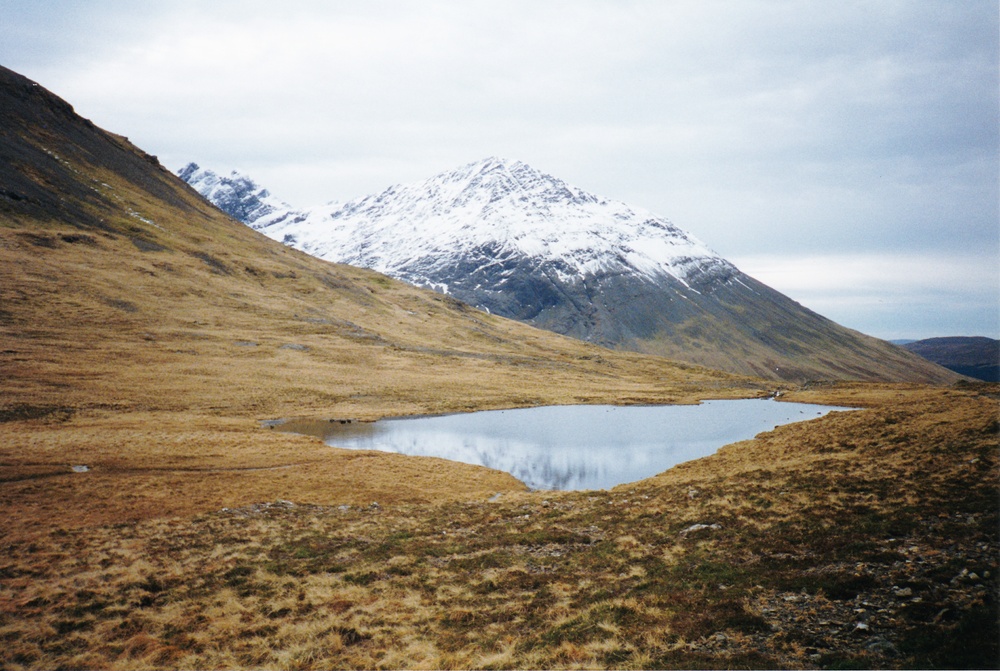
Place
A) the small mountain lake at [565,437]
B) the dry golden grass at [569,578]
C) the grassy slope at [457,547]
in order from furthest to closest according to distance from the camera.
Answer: the small mountain lake at [565,437] → the grassy slope at [457,547] → the dry golden grass at [569,578]

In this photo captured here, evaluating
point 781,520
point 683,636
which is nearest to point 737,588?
point 683,636

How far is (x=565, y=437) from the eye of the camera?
5822 cm

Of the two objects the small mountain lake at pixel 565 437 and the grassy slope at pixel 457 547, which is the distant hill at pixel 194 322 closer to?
the grassy slope at pixel 457 547

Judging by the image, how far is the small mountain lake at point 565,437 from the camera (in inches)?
1717

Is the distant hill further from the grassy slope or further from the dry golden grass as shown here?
the dry golden grass

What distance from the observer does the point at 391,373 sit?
93.0 metres

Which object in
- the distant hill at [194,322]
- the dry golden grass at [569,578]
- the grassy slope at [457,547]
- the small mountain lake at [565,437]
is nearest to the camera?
the dry golden grass at [569,578]

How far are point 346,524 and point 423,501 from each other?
6280 mm

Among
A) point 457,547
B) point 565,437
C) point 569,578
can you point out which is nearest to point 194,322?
point 565,437

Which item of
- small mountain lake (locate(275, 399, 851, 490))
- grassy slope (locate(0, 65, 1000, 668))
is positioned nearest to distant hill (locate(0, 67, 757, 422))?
grassy slope (locate(0, 65, 1000, 668))

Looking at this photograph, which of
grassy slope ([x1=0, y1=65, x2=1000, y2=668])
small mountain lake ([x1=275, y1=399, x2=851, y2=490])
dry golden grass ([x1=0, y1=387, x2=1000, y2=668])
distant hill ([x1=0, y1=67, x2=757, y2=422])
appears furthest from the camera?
distant hill ([x1=0, y1=67, x2=757, y2=422])

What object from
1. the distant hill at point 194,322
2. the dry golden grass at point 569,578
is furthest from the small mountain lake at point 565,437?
the dry golden grass at point 569,578

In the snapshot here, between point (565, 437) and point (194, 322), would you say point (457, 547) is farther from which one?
point (194, 322)

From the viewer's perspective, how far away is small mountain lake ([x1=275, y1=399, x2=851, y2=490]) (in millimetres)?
43609
